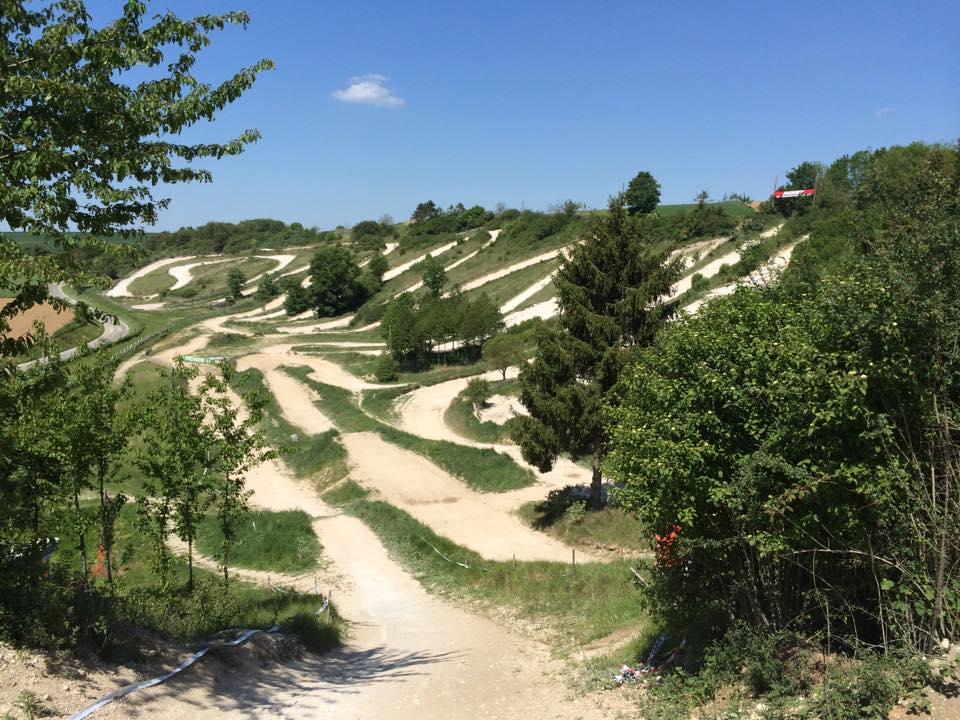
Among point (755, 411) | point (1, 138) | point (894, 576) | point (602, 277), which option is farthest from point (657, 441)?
point (602, 277)

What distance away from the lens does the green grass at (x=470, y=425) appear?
36.6 metres

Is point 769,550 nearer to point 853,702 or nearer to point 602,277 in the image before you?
point 853,702

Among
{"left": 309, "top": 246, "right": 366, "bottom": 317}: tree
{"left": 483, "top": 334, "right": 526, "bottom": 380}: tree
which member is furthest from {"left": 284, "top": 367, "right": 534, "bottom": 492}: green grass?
{"left": 309, "top": 246, "right": 366, "bottom": 317}: tree

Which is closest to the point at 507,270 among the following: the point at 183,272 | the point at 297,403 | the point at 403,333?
the point at 403,333

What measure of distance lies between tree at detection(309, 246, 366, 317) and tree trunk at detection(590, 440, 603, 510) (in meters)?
75.1

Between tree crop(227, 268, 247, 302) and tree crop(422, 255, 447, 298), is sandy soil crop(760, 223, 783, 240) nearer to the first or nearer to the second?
tree crop(422, 255, 447, 298)

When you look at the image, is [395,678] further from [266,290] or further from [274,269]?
[274,269]

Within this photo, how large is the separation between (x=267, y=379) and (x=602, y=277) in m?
36.6

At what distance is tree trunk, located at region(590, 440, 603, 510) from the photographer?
2100 cm

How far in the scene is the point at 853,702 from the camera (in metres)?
6.55

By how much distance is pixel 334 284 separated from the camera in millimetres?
93250

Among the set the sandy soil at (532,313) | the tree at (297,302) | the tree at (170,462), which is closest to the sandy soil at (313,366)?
the sandy soil at (532,313)

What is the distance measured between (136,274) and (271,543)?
493 feet

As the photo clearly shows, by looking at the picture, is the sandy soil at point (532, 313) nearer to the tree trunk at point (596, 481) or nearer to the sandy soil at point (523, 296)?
the sandy soil at point (523, 296)
